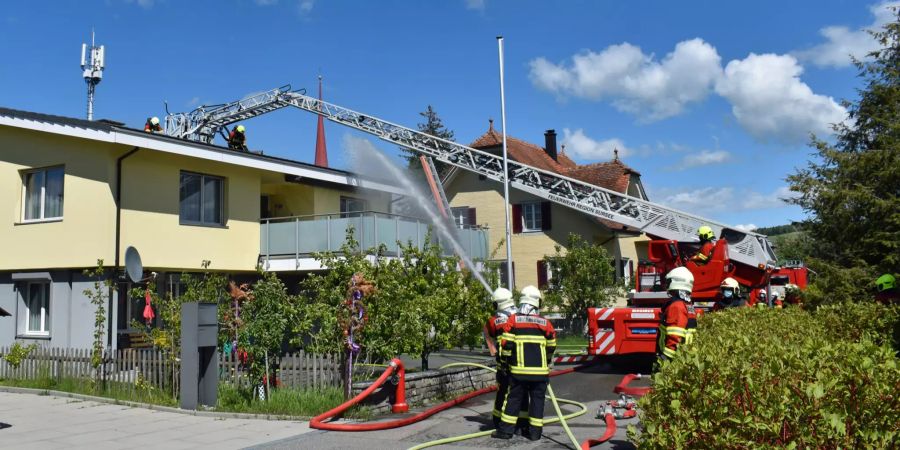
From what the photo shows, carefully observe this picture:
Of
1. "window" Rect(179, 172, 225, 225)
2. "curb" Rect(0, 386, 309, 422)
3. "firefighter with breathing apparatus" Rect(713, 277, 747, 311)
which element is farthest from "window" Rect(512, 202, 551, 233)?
"curb" Rect(0, 386, 309, 422)

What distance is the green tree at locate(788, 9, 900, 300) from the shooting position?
16531 millimetres

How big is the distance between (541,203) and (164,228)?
652 inches

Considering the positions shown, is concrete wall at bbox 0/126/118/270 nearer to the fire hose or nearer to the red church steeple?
the fire hose

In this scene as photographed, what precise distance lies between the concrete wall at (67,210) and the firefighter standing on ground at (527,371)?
11.2 metres

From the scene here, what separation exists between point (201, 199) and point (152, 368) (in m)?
Result: 7.77

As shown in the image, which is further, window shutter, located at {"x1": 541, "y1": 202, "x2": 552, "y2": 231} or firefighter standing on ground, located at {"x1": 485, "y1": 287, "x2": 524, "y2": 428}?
window shutter, located at {"x1": 541, "y1": 202, "x2": 552, "y2": 231}

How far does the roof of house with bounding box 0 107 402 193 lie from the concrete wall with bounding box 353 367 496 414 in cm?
910

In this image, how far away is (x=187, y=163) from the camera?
18.5 m

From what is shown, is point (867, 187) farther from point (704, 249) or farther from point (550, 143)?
point (550, 143)

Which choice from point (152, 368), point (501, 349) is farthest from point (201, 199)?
point (501, 349)

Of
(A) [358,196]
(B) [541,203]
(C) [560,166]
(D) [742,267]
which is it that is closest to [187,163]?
(A) [358,196]

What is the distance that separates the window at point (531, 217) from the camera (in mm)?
30966

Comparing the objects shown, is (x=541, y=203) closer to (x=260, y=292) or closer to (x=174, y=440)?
(x=260, y=292)

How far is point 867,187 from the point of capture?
16.9 meters
